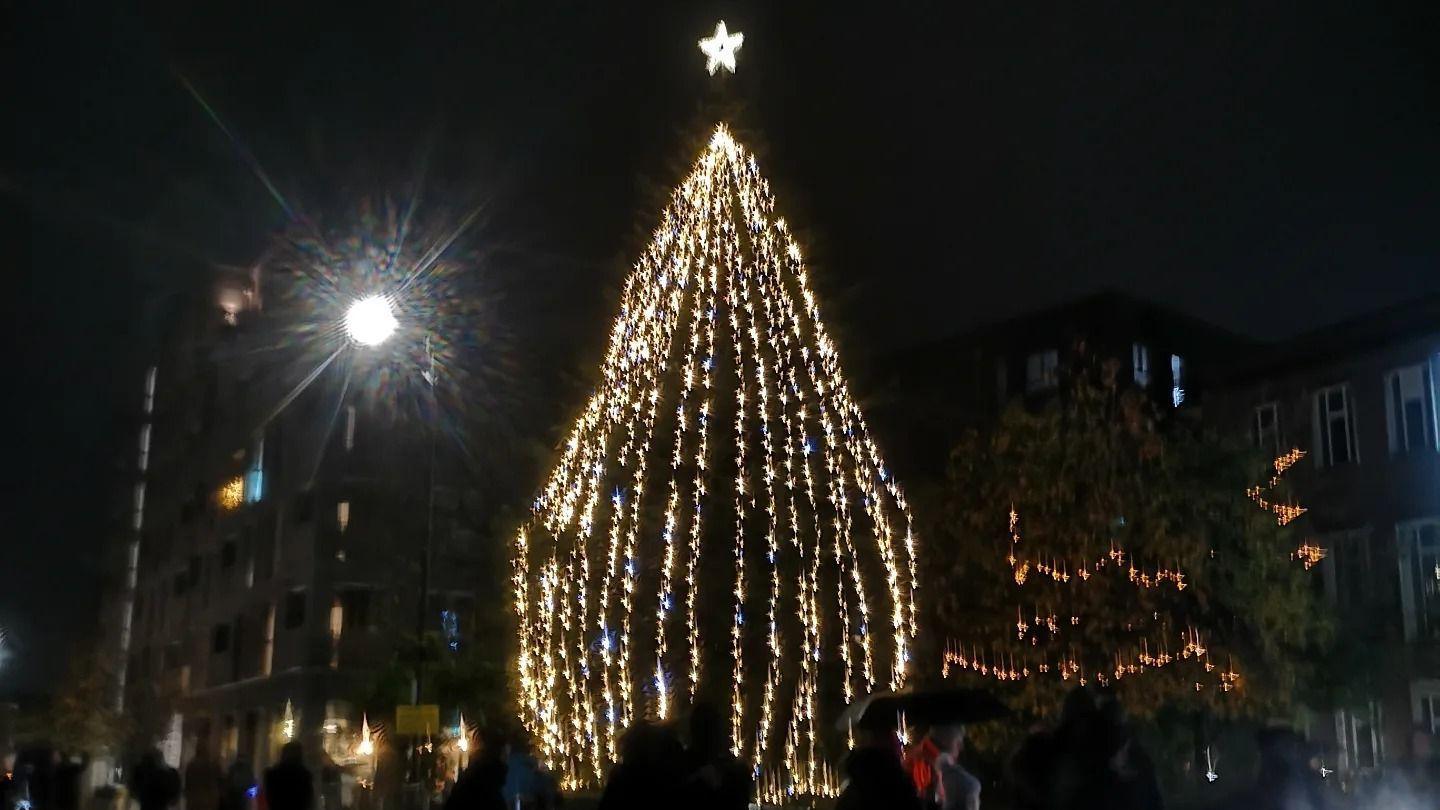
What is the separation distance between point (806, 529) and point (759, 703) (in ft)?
7.88

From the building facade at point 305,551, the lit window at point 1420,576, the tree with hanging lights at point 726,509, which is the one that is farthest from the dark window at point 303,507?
the lit window at point 1420,576

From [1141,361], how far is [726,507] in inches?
1166

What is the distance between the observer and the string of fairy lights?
25.9m

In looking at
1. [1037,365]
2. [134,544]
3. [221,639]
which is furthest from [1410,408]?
[134,544]

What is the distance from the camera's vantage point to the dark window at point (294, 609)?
47.4m

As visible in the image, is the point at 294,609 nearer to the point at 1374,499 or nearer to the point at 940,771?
the point at 1374,499

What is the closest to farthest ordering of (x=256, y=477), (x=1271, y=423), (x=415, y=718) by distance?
(x=415, y=718)
(x=1271, y=423)
(x=256, y=477)

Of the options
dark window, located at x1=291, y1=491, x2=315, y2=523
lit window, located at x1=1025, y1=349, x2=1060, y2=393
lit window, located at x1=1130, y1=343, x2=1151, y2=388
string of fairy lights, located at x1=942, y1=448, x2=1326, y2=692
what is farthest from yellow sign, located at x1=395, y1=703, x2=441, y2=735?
lit window, located at x1=1130, y1=343, x2=1151, y2=388

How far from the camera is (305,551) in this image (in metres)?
47.5

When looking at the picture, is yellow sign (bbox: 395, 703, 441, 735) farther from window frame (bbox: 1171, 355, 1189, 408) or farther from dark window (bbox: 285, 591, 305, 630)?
window frame (bbox: 1171, 355, 1189, 408)

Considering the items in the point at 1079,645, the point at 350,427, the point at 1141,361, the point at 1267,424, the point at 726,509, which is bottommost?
the point at 1079,645

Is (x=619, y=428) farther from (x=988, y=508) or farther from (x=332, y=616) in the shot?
(x=332, y=616)

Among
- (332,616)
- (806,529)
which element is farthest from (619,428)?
(332,616)

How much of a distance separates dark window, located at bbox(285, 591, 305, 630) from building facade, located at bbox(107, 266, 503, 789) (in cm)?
6
